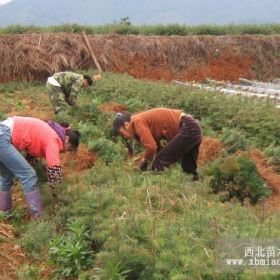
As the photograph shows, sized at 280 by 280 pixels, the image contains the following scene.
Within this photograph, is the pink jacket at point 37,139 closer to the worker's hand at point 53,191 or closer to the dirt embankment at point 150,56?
the worker's hand at point 53,191

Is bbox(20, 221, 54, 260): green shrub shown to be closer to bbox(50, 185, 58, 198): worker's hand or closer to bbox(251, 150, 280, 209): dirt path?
bbox(50, 185, 58, 198): worker's hand

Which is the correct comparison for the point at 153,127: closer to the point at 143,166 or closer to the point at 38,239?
the point at 143,166

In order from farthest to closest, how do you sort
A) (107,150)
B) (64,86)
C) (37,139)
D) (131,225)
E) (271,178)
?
(64,86)
(107,150)
(271,178)
(37,139)
(131,225)

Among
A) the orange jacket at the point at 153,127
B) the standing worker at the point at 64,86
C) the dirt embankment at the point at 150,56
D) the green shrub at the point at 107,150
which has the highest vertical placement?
the orange jacket at the point at 153,127

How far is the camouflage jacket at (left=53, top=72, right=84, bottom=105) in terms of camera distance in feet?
33.0

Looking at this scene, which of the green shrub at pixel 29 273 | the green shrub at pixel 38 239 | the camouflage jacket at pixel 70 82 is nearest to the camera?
the green shrub at pixel 29 273

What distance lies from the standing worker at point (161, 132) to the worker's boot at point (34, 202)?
124cm

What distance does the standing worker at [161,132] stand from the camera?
20.5 ft

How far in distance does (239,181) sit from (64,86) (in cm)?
495

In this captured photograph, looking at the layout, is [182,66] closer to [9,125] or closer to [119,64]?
[119,64]

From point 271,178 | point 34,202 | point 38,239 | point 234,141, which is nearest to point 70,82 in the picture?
point 234,141

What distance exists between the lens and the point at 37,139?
233 inches

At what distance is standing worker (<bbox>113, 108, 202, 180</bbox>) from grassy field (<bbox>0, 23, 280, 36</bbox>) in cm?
1439

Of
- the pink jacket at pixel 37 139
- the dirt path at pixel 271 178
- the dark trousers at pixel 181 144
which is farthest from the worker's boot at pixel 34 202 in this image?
the dirt path at pixel 271 178
